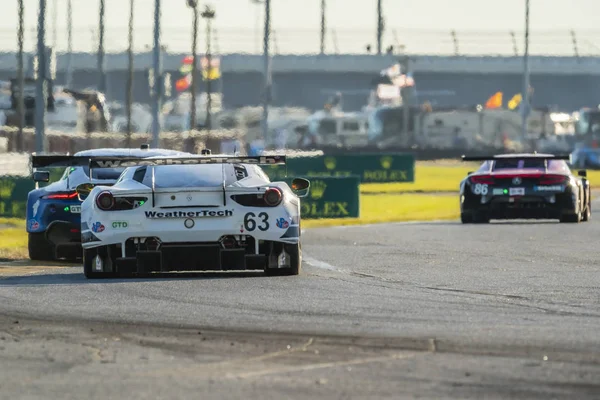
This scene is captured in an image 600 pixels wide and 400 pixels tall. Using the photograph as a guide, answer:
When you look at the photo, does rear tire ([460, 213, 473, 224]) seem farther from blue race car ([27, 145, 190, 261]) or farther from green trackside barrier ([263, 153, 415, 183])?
green trackside barrier ([263, 153, 415, 183])

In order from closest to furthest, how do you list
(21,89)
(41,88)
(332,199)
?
(332,199), (41,88), (21,89)

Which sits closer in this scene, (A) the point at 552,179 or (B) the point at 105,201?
(B) the point at 105,201

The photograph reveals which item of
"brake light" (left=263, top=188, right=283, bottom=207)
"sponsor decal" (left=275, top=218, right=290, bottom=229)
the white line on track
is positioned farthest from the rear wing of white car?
the white line on track

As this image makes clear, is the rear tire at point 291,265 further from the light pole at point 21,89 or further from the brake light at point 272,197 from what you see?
the light pole at point 21,89

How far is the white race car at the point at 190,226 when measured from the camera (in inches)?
610

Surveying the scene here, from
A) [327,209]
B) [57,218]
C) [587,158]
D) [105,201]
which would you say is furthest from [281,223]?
[587,158]

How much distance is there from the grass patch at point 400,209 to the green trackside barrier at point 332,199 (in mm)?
233

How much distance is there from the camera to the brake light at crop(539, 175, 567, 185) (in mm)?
27312

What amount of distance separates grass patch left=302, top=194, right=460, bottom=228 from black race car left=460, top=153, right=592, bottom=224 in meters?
3.32

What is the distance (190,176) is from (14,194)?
15930mm

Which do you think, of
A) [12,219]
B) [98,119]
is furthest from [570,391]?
[98,119]

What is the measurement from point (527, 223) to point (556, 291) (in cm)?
1473

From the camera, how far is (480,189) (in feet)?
90.9

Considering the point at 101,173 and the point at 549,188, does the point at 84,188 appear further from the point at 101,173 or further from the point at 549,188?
the point at 549,188
